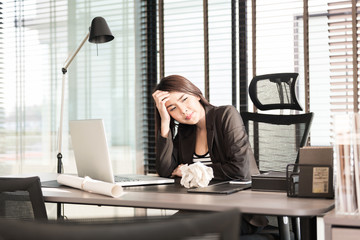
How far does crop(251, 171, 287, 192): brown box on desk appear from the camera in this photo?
197cm

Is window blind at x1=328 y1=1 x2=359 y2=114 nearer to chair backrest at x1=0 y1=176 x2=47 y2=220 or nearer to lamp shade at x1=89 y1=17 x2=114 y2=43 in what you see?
lamp shade at x1=89 y1=17 x2=114 y2=43

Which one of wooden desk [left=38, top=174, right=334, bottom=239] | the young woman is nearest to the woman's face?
the young woman

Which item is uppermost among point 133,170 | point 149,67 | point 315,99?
point 149,67

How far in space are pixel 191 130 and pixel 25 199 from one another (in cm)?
120

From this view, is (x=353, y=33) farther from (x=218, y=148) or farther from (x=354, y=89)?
(x=218, y=148)

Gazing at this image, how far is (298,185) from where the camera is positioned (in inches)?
71.2

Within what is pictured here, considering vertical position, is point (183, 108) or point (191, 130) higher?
point (183, 108)

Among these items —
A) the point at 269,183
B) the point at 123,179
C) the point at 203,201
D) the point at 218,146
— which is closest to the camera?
the point at 203,201

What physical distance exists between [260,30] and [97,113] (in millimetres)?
1542

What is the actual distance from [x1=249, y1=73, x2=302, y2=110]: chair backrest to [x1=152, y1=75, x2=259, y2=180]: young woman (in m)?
0.20

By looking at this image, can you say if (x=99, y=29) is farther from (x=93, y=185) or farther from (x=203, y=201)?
(x=203, y=201)

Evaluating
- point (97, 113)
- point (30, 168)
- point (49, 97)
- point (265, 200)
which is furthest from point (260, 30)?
point (265, 200)

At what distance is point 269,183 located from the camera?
1.99 meters

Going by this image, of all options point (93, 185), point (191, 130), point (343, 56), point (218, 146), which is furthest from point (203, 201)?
point (343, 56)
